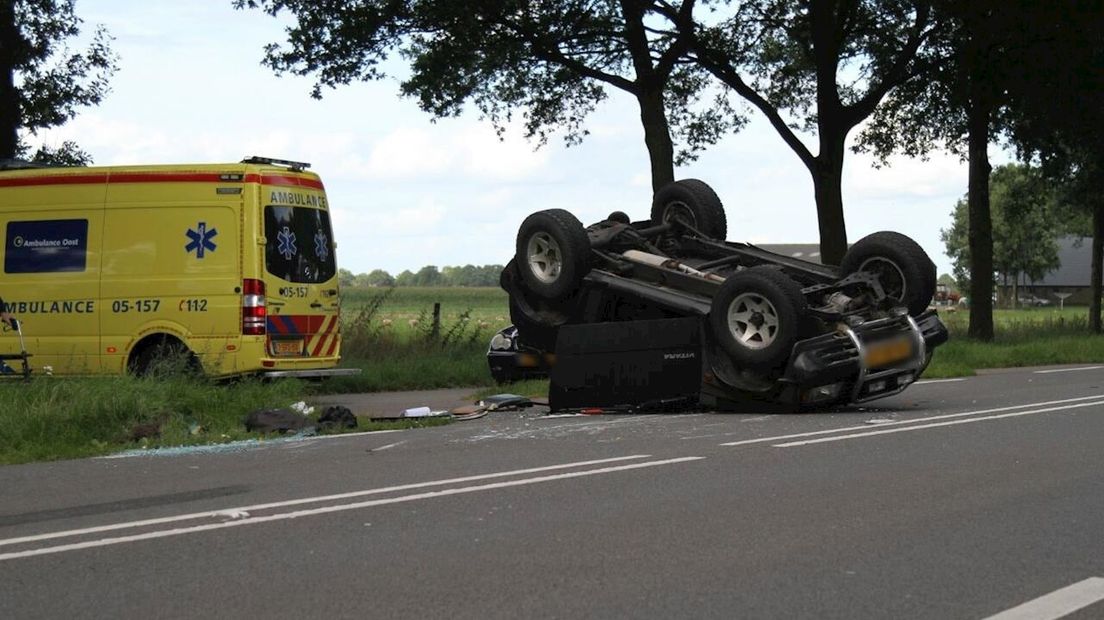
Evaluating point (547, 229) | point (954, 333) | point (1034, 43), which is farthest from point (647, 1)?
point (547, 229)

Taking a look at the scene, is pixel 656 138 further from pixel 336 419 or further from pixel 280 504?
pixel 280 504

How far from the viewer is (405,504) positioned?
7574mm

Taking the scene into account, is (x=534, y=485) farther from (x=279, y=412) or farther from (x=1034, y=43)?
(x=1034, y=43)

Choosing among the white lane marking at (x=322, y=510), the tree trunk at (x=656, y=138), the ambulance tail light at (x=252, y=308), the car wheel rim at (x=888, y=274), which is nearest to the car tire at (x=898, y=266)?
the car wheel rim at (x=888, y=274)

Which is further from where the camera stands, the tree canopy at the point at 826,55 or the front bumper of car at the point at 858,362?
the tree canopy at the point at 826,55

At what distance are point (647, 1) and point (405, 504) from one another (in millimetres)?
20420

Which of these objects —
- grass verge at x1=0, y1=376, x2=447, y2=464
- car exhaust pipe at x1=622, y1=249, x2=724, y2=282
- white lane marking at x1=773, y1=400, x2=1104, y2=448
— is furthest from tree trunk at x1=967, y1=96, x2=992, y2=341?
grass verge at x1=0, y1=376, x2=447, y2=464

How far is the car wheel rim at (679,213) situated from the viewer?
579 inches

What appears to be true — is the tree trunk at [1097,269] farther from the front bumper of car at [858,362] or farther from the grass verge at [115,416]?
the grass verge at [115,416]

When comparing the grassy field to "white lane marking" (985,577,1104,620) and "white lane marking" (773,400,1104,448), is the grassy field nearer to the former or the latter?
"white lane marking" (773,400,1104,448)

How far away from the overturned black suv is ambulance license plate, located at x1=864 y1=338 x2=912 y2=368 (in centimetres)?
1

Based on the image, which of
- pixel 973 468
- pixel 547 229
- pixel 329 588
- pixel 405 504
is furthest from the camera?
pixel 547 229

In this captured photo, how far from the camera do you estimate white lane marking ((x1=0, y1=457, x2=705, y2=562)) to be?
6508 millimetres

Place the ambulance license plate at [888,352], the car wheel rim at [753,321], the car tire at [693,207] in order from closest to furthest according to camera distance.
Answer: the car wheel rim at [753,321]
the ambulance license plate at [888,352]
the car tire at [693,207]
